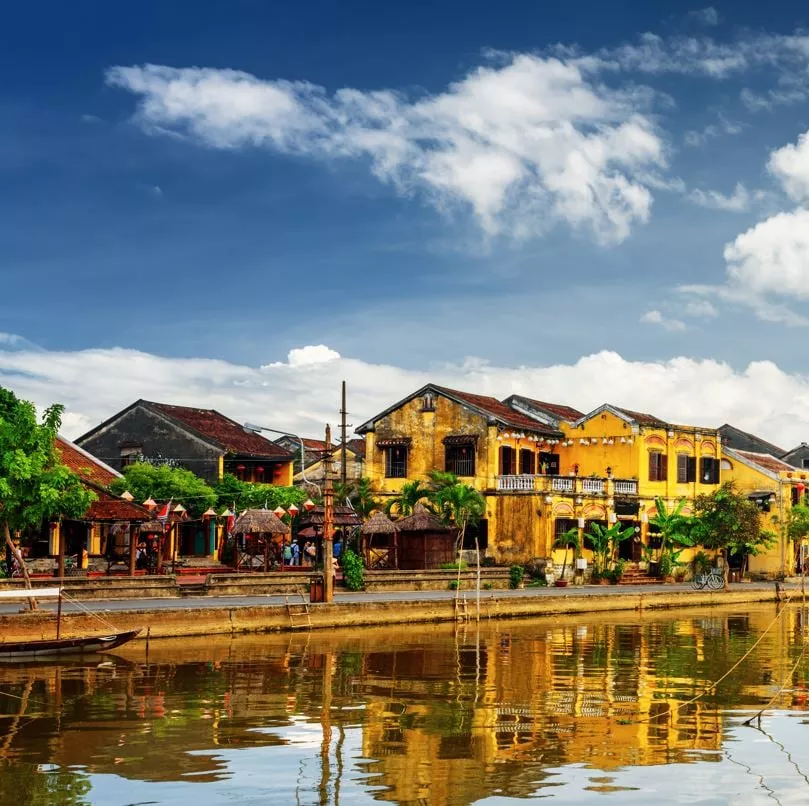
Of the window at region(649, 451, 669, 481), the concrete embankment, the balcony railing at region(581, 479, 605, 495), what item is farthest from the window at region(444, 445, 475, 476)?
the concrete embankment

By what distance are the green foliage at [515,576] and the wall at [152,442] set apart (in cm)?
1556

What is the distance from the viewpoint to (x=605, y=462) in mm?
55969

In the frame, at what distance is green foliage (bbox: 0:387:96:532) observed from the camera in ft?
98.8

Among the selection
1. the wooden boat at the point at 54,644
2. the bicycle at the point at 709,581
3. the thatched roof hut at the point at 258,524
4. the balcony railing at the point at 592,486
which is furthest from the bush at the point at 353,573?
the bicycle at the point at 709,581

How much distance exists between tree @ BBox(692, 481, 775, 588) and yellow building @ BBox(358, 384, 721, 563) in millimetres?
2462

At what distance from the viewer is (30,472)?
29.9m

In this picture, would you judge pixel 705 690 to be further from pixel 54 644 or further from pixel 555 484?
pixel 555 484

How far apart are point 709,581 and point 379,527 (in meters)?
15.6

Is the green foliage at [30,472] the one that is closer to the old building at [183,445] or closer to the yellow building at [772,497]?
the old building at [183,445]

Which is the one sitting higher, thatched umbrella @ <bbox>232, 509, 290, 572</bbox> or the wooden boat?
thatched umbrella @ <bbox>232, 509, 290, 572</bbox>

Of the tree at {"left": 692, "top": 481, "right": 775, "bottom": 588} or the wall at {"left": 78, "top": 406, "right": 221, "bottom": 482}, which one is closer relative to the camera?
the tree at {"left": 692, "top": 481, "right": 775, "bottom": 588}

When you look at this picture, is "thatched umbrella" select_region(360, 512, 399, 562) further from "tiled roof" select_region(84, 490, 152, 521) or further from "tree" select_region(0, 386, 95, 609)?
"tree" select_region(0, 386, 95, 609)

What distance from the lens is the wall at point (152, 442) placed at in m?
54.8

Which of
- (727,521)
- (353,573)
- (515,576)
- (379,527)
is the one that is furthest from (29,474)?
(727,521)
